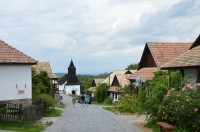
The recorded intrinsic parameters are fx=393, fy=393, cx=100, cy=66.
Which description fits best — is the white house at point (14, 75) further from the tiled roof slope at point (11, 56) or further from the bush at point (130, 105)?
the bush at point (130, 105)

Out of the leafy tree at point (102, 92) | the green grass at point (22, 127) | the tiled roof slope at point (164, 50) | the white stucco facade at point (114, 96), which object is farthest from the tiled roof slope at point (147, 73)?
the leafy tree at point (102, 92)

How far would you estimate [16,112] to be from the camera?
68.1ft

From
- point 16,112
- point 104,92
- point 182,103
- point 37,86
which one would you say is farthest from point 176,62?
point 104,92

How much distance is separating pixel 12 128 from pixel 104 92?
157 ft

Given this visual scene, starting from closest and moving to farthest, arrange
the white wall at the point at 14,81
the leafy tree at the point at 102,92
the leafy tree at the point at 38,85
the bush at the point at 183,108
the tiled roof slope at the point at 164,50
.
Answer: the bush at the point at 183,108, the white wall at the point at 14,81, the leafy tree at the point at 38,85, the tiled roof slope at the point at 164,50, the leafy tree at the point at 102,92

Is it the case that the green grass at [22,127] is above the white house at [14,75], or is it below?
below

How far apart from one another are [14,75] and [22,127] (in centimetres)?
570

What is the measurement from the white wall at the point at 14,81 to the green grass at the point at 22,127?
4079 mm

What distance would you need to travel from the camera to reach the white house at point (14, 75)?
942 inches

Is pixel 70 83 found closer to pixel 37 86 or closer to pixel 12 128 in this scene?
pixel 37 86

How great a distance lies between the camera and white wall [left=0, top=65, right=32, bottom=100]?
2394cm

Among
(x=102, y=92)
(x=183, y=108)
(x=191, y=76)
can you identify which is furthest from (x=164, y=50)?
(x=102, y=92)

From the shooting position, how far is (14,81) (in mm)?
24547

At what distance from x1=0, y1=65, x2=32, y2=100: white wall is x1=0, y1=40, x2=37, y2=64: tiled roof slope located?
1.17ft
